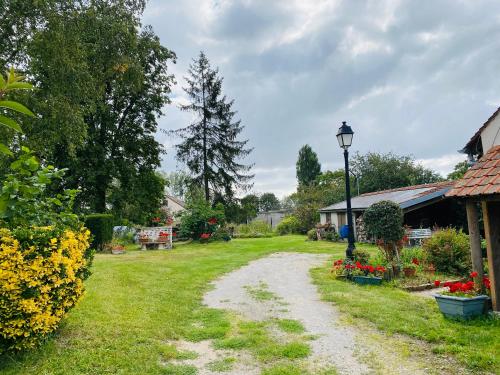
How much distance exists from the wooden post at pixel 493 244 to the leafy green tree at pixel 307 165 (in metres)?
44.5

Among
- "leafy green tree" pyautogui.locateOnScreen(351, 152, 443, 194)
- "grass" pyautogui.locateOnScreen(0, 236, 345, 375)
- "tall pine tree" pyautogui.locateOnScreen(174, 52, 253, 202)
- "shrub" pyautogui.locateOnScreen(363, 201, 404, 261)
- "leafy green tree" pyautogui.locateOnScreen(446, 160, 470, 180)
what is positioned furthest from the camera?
"leafy green tree" pyautogui.locateOnScreen(351, 152, 443, 194)

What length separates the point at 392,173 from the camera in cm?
3512

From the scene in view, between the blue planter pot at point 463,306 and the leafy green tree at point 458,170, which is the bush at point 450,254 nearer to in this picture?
the blue planter pot at point 463,306

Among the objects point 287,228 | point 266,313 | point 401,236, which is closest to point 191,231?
point 287,228

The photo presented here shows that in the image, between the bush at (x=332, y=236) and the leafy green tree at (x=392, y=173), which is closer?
the bush at (x=332, y=236)

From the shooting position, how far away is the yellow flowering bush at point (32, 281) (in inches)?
142

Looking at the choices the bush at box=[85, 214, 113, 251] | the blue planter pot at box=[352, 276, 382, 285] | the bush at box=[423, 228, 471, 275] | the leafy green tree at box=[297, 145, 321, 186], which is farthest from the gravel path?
the leafy green tree at box=[297, 145, 321, 186]

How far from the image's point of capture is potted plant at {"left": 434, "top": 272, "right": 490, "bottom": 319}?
544cm

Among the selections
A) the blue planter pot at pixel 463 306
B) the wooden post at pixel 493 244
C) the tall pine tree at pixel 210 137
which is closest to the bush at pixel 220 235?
the tall pine tree at pixel 210 137

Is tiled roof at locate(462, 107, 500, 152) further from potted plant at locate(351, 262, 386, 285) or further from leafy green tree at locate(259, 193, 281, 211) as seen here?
leafy green tree at locate(259, 193, 281, 211)

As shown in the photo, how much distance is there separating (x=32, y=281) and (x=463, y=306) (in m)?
5.86

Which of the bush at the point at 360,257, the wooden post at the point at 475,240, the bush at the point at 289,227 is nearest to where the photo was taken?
the wooden post at the point at 475,240

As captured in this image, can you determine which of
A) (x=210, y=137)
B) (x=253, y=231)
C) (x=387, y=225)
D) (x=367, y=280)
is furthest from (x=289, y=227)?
(x=367, y=280)

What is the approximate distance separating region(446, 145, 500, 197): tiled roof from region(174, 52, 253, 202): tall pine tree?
945 inches
